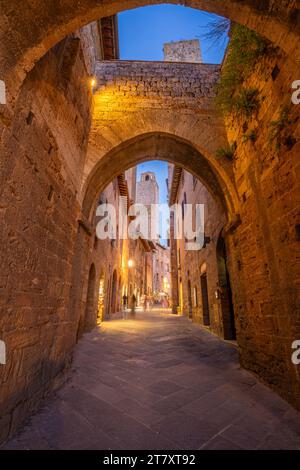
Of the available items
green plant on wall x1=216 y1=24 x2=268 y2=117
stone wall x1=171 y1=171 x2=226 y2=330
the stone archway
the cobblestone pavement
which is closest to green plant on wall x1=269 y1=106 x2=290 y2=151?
green plant on wall x1=216 y1=24 x2=268 y2=117

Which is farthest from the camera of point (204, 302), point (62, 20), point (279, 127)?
point (204, 302)

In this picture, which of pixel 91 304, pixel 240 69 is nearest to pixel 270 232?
pixel 240 69

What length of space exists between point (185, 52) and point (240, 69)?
40.2ft

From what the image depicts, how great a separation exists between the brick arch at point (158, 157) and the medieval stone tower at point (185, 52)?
443 inches

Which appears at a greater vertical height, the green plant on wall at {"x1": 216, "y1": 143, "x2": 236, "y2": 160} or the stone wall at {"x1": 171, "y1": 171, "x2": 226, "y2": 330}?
the green plant on wall at {"x1": 216, "y1": 143, "x2": 236, "y2": 160}

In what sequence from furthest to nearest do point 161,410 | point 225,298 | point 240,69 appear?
point 225,298 < point 240,69 < point 161,410

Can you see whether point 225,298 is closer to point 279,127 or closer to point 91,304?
point 91,304

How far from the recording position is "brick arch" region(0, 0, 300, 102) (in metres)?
1.74

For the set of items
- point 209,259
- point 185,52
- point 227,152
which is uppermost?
point 185,52

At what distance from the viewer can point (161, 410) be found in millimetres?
2240

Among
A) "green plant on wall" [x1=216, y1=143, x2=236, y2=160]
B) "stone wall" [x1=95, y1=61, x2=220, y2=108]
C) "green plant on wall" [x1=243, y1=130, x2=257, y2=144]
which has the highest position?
"stone wall" [x1=95, y1=61, x2=220, y2=108]

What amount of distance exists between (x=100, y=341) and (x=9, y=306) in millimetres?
4097

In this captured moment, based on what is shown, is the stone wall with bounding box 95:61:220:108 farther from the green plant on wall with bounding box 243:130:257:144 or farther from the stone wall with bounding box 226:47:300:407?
the green plant on wall with bounding box 243:130:257:144

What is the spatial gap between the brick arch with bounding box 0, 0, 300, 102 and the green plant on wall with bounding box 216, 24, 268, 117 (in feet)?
4.36
